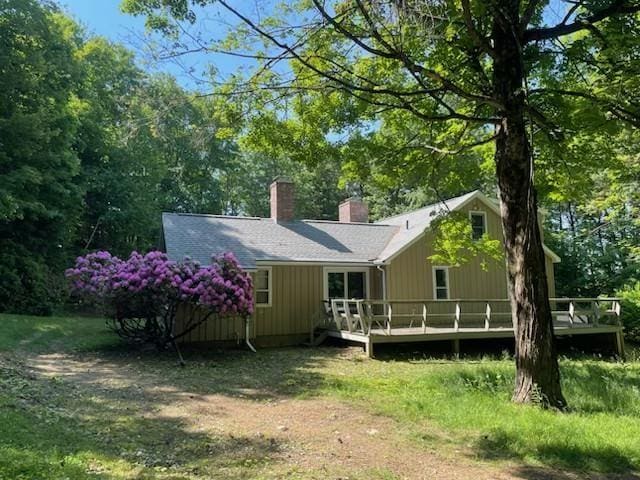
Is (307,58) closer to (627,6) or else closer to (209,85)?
(209,85)

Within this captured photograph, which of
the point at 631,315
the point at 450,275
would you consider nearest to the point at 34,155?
the point at 450,275

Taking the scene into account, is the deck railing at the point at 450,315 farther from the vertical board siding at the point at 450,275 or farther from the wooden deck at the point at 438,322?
the vertical board siding at the point at 450,275

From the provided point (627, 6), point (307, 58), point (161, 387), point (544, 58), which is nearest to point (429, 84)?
point (544, 58)

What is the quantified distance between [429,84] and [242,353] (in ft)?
26.9

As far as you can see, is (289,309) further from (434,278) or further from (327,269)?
(434,278)

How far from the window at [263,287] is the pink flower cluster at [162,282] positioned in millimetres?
2466

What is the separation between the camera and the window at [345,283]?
15984 millimetres

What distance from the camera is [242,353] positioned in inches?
511

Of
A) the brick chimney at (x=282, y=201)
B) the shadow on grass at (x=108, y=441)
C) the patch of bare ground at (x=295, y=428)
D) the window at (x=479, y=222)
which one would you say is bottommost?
the patch of bare ground at (x=295, y=428)

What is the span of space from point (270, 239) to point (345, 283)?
287 centimetres

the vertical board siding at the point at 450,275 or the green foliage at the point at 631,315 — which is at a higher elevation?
the vertical board siding at the point at 450,275

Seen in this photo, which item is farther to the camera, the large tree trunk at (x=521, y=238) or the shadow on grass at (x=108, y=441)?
the large tree trunk at (x=521, y=238)

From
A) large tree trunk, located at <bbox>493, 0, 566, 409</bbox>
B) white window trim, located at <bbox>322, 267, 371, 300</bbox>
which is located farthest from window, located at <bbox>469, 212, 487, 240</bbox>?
large tree trunk, located at <bbox>493, 0, 566, 409</bbox>

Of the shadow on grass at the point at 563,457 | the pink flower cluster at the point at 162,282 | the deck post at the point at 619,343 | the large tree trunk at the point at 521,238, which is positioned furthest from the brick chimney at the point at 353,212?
the shadow on grass at the point at 563,457
